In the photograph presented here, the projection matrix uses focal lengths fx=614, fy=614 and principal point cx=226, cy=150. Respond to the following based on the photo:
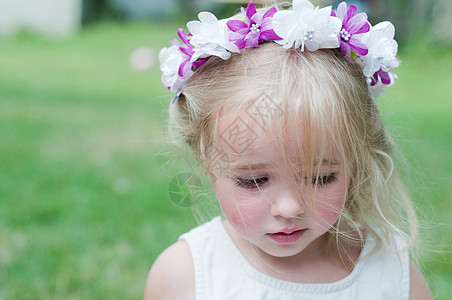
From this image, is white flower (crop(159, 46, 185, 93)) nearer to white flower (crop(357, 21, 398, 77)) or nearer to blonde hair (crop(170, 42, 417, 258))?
blonde hair (crop(170, 42, 417, 258))

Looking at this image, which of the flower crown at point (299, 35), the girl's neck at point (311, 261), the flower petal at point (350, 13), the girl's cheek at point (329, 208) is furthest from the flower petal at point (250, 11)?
the girl's neck at point (311, 261)

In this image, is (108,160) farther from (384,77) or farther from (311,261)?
(384,77)

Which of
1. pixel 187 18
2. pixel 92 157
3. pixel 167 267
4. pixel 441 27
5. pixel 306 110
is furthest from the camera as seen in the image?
pixel 187 18

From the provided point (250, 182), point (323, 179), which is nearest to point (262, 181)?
point (250, 182)

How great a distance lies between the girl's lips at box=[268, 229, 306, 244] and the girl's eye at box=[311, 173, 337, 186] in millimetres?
125

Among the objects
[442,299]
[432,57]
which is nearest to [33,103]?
[442,299]

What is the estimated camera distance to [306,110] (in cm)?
140

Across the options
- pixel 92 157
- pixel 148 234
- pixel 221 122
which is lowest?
pixel 92 157

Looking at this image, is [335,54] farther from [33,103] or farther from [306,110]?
[33,103]

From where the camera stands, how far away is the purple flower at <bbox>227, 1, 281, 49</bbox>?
4.89 ft

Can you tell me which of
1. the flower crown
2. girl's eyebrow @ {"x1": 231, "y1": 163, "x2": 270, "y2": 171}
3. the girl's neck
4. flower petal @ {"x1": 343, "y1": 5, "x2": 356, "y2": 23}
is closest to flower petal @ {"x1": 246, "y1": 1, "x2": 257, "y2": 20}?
the flower crown

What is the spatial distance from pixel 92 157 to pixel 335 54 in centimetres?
276

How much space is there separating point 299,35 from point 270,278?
2.16 feet

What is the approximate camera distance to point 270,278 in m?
1.66
